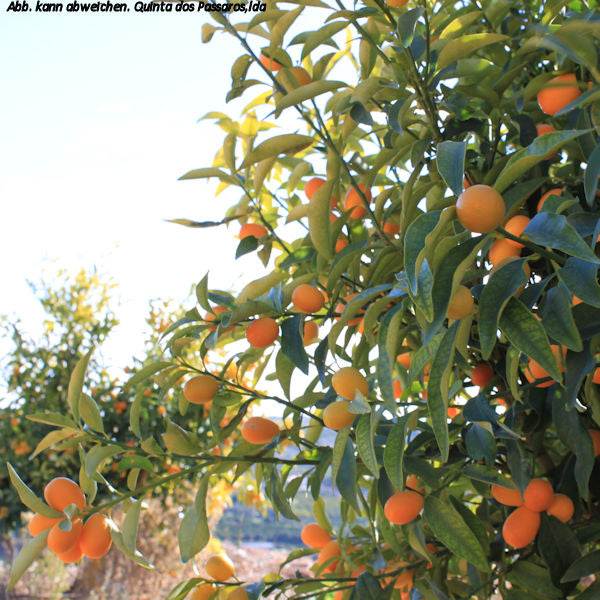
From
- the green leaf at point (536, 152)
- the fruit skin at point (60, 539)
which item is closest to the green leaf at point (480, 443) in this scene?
the green leaf at point (536, 152)

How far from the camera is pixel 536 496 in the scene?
0.65 meters

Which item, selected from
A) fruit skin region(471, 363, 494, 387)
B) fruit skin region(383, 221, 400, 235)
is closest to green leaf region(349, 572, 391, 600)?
fruit skin region(471, 363, 494, 387)

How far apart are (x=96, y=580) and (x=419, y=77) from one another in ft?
10.9

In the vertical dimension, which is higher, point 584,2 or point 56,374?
point 584,2

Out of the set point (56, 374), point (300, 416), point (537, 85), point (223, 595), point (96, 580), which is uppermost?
point (537, 85)

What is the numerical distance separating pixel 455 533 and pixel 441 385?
0.23m

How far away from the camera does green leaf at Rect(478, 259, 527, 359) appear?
1.43ft

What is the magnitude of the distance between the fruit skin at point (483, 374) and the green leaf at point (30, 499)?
389 millimetres

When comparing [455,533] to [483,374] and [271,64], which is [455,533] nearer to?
[483,374]

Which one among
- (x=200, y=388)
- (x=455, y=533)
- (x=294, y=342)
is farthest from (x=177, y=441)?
(x=455, y=533)

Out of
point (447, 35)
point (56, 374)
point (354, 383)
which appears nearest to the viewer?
point (354, 383)

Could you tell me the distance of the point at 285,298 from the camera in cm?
68

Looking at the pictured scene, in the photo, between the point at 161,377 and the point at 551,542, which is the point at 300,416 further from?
the point at 551,542

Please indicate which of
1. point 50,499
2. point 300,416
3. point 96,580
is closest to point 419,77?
point 300,416
